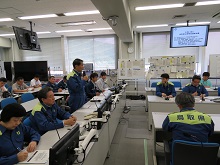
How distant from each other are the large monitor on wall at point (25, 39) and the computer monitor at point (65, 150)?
390 cm

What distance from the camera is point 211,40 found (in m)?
6.84

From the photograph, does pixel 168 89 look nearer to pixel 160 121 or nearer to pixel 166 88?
pixel 166 88

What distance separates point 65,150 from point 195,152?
1.12m

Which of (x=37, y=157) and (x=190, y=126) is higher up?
(x=190, y=126)

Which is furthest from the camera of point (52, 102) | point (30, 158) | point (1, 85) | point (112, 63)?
point (112, 63)

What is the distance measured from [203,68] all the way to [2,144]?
7.56 meters

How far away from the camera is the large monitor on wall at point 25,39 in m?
4.23

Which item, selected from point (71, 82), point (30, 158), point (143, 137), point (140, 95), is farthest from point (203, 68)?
point (30, 158)

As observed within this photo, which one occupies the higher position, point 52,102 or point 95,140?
point 52,102

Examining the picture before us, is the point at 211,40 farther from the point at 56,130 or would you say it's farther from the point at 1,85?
the point at 1,85

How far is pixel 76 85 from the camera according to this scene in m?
2.96

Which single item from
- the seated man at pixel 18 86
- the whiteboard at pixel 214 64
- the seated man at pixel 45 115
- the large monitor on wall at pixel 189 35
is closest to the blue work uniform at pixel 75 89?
the seated man at pixel 45 115

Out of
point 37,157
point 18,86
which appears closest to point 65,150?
point 37,157

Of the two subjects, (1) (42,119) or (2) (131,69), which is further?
(2) (131,69)
